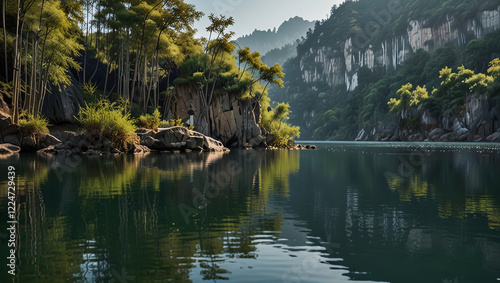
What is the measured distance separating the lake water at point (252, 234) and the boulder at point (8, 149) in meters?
16.6

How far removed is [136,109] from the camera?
36.4 meters

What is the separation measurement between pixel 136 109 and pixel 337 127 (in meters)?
109

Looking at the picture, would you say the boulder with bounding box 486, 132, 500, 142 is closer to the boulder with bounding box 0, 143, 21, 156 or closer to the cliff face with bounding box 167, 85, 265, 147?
the cliff face with bounding box 167, 85, 265, 147

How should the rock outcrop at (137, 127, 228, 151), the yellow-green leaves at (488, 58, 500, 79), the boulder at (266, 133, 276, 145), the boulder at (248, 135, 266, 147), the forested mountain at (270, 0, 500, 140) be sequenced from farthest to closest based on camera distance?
the forested mountain at (270, 0, 500, 140) < the yellow-green leaves at (488, 58, 500, 79) < the boulder at (266, 133, 276, 145) < the boulder at (248, 135, 266, 147) < the rock outcrop at (137, 127, 228, 151)

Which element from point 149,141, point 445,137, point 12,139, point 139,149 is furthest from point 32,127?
point 445,137

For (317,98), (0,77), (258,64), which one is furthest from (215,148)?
(317,98)

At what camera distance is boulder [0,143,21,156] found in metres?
24.5

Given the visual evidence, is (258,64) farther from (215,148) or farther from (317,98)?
(317,98)

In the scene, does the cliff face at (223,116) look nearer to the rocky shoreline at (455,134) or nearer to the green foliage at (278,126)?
the green foliage at (278,126)

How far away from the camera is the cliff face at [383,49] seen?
10881cm

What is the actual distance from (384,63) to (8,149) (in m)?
137

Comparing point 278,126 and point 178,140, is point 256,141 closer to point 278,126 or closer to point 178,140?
point 278,126

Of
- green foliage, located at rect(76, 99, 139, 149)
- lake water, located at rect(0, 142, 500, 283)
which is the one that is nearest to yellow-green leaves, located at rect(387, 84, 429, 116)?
green foliage, located at rect(76, 99, 139, 149)

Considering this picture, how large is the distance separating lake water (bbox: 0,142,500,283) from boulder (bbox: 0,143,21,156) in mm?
16610
